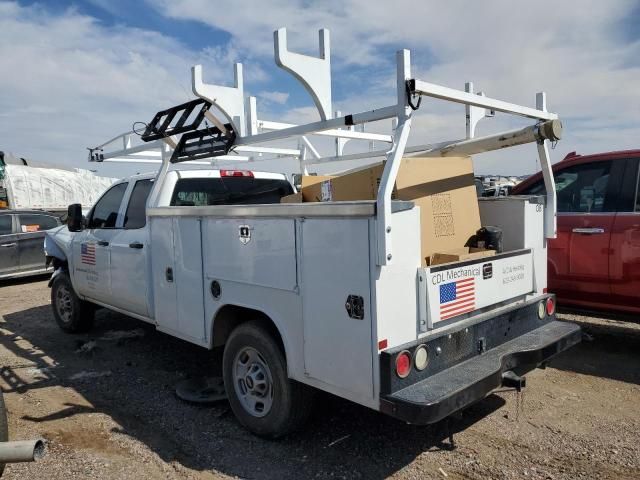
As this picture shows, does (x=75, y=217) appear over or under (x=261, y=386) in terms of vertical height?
over

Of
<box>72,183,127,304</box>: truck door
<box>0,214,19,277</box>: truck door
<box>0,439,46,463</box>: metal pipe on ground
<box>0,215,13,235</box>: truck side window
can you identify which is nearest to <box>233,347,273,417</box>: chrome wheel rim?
<box>0,439,46,463</box>: metal pipe on ground

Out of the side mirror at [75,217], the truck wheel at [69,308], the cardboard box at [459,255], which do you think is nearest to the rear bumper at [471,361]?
the cardboard box at [459,255]

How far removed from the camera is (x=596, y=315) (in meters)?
5.36

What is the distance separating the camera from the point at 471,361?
130 inches

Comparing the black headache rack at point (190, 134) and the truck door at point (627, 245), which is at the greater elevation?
the black headache rack at point (190, 134)

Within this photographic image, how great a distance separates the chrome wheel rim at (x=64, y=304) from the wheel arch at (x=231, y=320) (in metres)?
3.53

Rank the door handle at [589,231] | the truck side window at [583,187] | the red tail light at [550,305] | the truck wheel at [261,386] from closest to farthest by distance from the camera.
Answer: the truck wheel at [261,386] < the red tail light at [550,305] < the door handle at [589,231] < the truck side window at [583,187]

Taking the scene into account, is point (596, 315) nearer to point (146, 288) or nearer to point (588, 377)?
point (588, 377)

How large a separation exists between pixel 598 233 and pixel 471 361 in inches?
108

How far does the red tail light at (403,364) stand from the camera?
2.82 meters

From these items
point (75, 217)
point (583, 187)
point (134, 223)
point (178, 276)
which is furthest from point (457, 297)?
point (75, 217)

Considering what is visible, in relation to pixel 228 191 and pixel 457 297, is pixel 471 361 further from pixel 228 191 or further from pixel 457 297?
pixel 228 191

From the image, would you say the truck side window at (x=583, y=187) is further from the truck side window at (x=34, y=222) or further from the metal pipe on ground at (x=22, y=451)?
the truck side window at (x=34, y=222)

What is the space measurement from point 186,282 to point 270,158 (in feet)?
7.77
